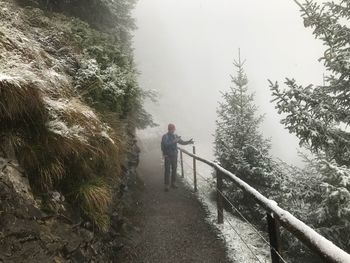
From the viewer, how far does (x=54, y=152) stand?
4816 mm

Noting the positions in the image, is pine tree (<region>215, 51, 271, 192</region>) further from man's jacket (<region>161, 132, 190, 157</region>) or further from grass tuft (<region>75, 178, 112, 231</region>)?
grass tuft (<region>75, 178, 112, 231</region>)

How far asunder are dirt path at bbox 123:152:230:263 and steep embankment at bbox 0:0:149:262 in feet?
2.46

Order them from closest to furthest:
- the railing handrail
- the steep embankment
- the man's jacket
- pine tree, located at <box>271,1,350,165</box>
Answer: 1. the railing handrail
2. the steep embankment
3. pine tree, located at <box>271,1,350,165</box>
4. the man's jacket

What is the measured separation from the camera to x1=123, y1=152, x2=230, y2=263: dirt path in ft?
20.7

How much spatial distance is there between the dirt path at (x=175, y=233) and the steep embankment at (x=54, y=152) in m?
0.75

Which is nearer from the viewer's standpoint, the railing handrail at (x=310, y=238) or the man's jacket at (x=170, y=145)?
the railing handrail at (x=310, y=238)

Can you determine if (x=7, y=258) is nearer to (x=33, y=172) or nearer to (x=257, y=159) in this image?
(x=33, y=172)

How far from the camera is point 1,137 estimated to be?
13.9 feet

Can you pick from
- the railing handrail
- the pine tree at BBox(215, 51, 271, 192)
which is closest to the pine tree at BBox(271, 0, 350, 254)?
the pine tree at BBox(215, 51, 271, 192)

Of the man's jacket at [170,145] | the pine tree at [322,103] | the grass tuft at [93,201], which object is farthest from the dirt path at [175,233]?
the pine tree at [322,103]

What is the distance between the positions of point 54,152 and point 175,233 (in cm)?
353

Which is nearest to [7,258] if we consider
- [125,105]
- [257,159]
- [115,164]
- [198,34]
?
[115,164]

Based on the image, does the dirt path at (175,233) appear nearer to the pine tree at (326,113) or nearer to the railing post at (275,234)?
the railing post at (275,234)

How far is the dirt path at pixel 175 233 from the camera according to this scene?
249 inches
